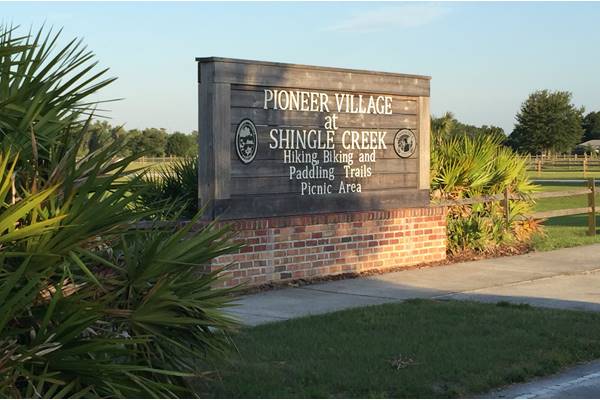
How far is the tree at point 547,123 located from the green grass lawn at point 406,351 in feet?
267

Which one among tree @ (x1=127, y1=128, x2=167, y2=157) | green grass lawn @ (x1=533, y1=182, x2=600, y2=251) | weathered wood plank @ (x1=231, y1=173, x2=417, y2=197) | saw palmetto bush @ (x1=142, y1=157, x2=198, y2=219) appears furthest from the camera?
green grass lawn @ (x1=533, y1=182, x2=600, y2=251)

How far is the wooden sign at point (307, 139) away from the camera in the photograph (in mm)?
10859

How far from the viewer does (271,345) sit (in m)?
7.52

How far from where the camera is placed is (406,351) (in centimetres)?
727

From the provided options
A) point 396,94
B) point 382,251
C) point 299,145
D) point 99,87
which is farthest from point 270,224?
point 99,87

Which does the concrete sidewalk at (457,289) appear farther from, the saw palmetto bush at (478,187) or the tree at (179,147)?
the tree at (179,147)

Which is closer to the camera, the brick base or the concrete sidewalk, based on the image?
the concrete sidewalk

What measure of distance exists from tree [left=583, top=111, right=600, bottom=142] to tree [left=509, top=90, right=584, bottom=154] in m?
29.3

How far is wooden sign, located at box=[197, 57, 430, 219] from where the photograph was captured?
1086 centimetres

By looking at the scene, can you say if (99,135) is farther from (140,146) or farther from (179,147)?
(179,147)

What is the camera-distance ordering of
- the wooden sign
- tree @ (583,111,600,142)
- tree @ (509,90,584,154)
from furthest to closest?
tree @ (583,111,600,142) → tree @ (509,90,584,154) → the wooden sign

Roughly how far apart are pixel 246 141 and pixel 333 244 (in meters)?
1.98

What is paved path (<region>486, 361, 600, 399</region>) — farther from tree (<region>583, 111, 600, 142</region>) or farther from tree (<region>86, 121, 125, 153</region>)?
tree (<region>583, 111, 600, 142</region>)

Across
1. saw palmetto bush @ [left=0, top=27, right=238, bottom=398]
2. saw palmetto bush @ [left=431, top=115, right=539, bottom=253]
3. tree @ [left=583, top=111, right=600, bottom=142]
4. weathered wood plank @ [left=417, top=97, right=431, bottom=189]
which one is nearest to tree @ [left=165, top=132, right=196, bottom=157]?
weathered wood plank @ [left=417, top=97, right=431, bottom=189]
